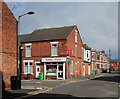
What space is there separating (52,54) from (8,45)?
13597mm

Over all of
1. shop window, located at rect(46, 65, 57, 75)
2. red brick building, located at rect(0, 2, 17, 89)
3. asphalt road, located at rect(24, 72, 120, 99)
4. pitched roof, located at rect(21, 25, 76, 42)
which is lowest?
asphalt road, located at rect(24, 72, 120, 99)

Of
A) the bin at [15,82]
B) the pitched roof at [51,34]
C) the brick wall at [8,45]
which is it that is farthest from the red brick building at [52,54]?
the bin at [15,82]

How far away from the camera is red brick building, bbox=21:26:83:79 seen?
27.2 metres

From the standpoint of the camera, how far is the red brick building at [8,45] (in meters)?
14.4

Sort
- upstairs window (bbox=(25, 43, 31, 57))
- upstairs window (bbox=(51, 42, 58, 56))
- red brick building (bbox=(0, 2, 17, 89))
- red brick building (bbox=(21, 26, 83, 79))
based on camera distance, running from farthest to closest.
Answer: upstairs window (bbox=(25, 43, 31, 57)) < upstairs window (bbox=(51, 42, 58, 56)) < red brick building (bbox=(21, 26, 83, 79)) < red brick building (bbox=(0, 2, 17, 89))

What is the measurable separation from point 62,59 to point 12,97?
16.1 meters

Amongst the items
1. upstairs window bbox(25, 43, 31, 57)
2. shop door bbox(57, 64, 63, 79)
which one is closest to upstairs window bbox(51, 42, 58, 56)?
shop door bbox(57, 64, 63, 79)

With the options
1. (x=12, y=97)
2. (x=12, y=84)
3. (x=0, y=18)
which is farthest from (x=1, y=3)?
(x=12, y=97)

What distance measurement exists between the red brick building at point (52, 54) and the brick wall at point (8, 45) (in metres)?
11.8

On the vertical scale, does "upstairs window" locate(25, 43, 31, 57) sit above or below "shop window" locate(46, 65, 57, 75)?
above

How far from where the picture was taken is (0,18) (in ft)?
47.1

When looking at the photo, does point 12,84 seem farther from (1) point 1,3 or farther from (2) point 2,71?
(1) point 1,3

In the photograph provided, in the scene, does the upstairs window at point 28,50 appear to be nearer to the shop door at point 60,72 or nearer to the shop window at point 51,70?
the shop window at point 51,70

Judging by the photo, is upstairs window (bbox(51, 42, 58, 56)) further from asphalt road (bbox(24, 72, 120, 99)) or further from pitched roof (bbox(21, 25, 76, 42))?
asphalt road (bbox(24, 72, 120, 99))
